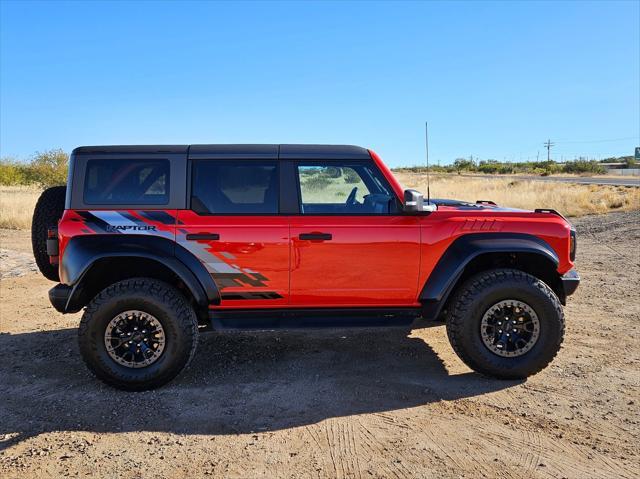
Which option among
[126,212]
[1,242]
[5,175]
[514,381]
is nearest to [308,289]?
[126,212]

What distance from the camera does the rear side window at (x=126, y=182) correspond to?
3996 millimetres

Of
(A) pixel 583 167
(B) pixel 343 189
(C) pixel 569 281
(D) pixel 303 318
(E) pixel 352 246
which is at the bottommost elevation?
(D) pixel 303 318

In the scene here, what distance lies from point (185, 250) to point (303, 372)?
1.47 metres

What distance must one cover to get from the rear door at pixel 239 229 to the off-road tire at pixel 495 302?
58.1 inches

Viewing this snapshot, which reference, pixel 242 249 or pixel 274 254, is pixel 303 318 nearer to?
pixel 274 254

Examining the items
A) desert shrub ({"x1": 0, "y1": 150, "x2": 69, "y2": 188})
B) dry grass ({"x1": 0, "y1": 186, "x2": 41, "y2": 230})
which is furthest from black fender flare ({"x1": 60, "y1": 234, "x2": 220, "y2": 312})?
desert shrub ({"x1": 0, "y1": 150, "x2": 69, "y2": 188})

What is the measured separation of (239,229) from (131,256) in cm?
88

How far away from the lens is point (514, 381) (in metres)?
4.14

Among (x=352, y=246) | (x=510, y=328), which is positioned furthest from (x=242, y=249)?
(x=510, y=328)

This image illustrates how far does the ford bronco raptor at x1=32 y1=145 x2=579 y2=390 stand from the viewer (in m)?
3.95

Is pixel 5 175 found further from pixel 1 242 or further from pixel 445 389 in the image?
pixel 445 389

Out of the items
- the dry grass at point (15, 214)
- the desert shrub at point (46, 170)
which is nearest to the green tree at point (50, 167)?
the desert shrub at point (46, 170)

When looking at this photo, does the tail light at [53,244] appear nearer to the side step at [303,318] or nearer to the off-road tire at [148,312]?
the off-road tire at [148,312]

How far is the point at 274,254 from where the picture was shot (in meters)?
3.99
